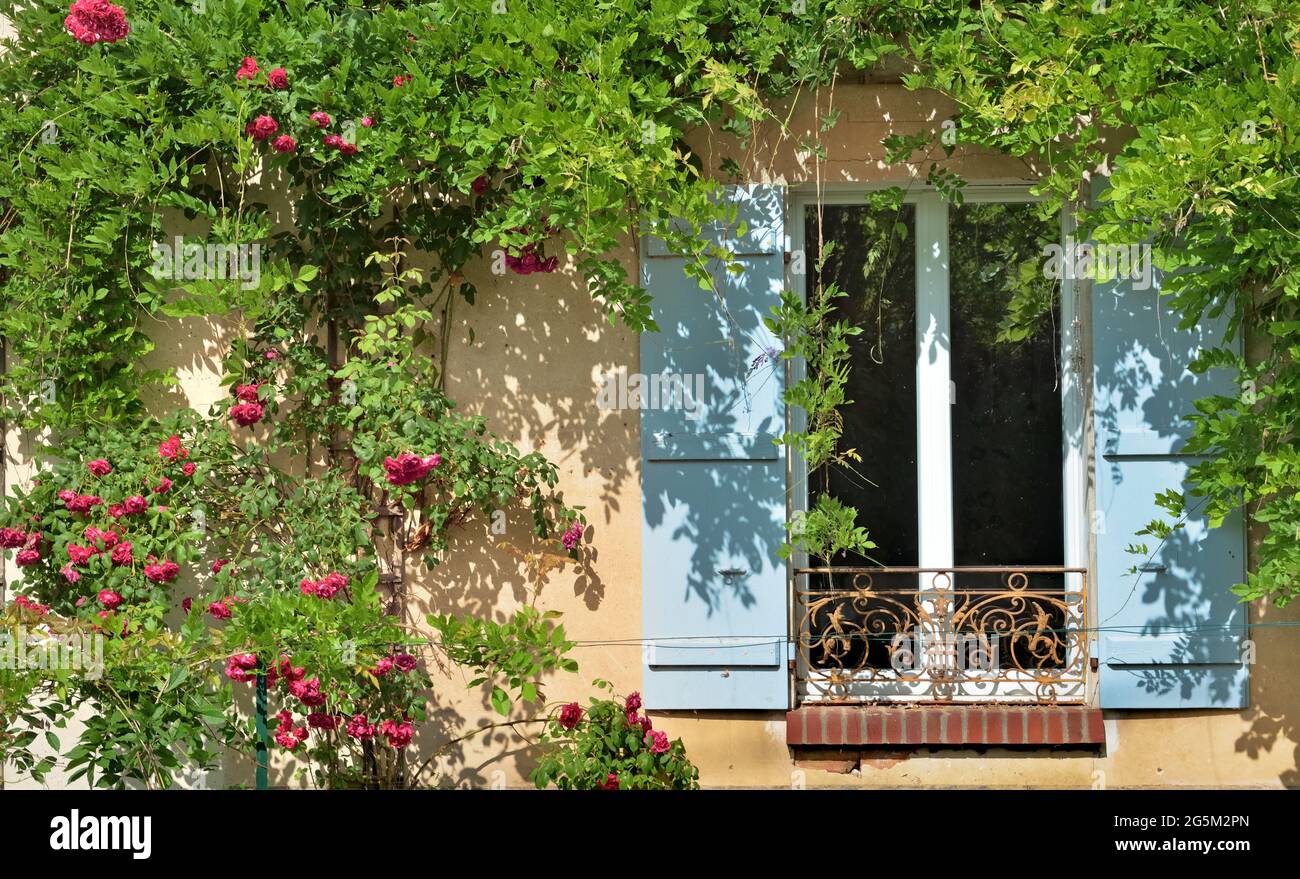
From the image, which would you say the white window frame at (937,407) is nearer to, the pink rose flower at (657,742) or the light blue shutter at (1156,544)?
the light blue shutter at (1156,544)

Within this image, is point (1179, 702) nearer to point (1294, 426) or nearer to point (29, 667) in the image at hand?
point (1294, 426)

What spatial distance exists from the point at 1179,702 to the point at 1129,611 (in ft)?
1.22

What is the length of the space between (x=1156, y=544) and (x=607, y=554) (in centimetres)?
200

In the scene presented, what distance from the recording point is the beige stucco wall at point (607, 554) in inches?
198

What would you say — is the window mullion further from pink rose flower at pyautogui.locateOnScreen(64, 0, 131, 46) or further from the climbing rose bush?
pink rose flower at pyautogui.locateOnScreen(64, 0, 131, 46)

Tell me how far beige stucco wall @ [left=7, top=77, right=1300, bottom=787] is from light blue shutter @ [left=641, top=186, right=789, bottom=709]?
0.12 meters

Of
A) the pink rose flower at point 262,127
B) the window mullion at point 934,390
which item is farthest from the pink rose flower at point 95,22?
the window mullion at point 934,390

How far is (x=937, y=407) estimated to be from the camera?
519 cm

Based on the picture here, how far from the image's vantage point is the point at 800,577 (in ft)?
16.9

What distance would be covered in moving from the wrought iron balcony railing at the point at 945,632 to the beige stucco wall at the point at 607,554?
229 mm

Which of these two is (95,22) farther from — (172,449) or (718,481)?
(718,481)

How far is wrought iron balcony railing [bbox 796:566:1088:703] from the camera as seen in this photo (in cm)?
504

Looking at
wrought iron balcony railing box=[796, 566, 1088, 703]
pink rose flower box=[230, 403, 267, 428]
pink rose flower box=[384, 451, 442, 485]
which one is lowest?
wrought iron balcony railing box=[796, 566, 1088, 703]

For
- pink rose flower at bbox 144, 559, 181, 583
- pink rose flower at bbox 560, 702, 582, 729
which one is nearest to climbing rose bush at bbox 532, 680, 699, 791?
pink rose flower at bbox 560, 702, 582, 729
